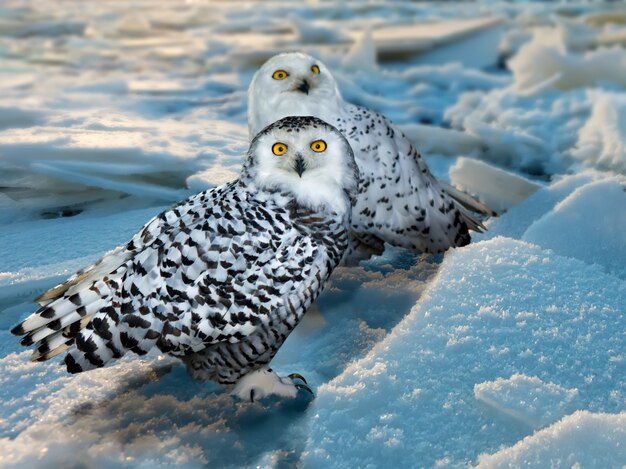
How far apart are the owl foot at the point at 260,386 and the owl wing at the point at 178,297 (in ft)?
0.56

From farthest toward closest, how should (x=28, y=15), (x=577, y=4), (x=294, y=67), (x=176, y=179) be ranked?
(x=577, y=4) < (x=28, y=15) < (x=176, y=179) < (x=294, y=67)

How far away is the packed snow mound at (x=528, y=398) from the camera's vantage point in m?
2.06

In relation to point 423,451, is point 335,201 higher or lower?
higher

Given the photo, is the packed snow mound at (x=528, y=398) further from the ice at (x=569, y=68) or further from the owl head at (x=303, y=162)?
the ice at (x=569, y=68)

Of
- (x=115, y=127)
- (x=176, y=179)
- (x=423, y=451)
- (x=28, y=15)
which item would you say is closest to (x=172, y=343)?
(x=423, y=451)

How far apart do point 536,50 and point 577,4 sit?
6.10 m

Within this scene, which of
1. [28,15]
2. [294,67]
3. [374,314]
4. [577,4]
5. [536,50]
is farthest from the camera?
[577,4]

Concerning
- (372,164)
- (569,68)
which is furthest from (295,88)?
(569,68)

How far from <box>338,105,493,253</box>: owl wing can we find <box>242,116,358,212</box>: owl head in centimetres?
72

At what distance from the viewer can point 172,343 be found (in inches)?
86.0

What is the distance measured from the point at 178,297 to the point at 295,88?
1.24m

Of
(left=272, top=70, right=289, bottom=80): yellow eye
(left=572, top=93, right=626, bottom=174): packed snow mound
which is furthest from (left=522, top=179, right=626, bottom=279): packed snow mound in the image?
(left=272, top=70, right=289, bottom=80): yellow eye

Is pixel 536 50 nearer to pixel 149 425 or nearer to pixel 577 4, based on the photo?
pixel 149 425

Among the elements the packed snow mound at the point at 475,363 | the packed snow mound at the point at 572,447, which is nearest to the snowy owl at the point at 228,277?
the packed snow mound at the point at 475,363
